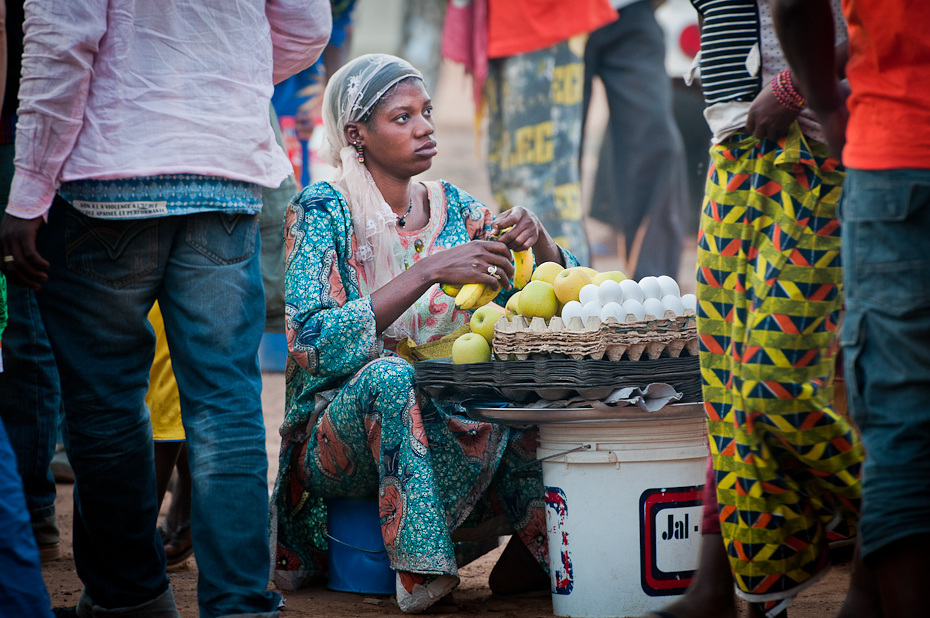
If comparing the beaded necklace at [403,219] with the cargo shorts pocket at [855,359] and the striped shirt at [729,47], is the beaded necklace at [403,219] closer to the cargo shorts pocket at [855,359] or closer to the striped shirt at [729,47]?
the striped shirt at [729,47]

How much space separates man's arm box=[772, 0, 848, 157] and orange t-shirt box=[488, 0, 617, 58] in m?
3.91

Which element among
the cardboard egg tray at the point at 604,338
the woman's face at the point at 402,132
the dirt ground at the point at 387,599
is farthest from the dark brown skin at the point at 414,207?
the dirt ground at the point at 387,599

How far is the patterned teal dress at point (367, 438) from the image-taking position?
302 cm

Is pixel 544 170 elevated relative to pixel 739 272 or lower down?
elevated

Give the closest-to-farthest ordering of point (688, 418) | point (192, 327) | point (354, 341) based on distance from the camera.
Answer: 1. point (192, 327)
2. point (688, 418)
3. point (354, 341)

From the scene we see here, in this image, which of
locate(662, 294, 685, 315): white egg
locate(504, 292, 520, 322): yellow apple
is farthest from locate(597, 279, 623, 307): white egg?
locate(504, 292, 520, 322): yellow apple

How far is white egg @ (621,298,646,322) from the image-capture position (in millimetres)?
2910

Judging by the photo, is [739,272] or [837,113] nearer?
[837,113]

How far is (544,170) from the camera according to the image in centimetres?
591

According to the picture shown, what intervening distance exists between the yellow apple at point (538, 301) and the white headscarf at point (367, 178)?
0.46 meters

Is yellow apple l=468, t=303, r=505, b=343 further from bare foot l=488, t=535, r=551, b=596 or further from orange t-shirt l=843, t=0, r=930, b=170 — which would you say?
orange t-shirt l=843, t=0, r=930, b=170

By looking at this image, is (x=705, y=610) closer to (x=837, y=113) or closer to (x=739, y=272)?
(x=739, y=272)

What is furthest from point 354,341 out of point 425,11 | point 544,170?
point 425,11

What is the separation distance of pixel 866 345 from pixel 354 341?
1722 mm
